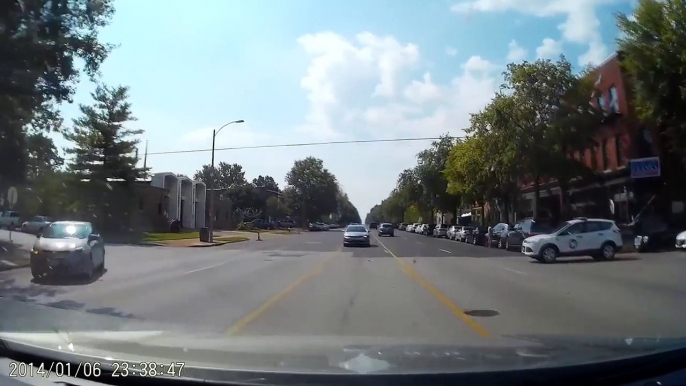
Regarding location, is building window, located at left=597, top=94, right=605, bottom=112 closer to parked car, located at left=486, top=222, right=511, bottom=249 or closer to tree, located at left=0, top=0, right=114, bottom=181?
parked car, located at left=486, top=222, right=511, bottom=249

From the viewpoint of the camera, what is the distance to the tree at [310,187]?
13362cm

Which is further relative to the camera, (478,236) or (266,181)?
(266,181)

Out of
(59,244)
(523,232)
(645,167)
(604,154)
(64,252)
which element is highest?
(604,154)

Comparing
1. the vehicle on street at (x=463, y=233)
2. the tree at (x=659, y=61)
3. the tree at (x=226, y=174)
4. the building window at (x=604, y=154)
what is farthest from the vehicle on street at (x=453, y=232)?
the tree at (x=226, y=174)

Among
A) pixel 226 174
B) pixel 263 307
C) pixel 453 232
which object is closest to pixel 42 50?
pixel 263 307

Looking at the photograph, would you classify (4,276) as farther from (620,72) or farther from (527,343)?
(620,72)

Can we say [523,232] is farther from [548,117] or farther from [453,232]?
[453,232]

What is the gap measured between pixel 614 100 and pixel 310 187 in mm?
96607

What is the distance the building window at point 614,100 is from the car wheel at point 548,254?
2164cm

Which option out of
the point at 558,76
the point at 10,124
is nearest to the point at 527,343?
the point at 10,124

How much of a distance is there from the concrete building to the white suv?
53947 millimetres

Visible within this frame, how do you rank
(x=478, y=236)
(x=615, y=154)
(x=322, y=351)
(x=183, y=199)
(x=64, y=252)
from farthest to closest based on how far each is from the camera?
(x=183, y=199)
(x=478, y=236)
(x=615, y=154)
(x=64, y=252)
(x=322, y=351)

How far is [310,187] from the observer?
13438 centimetres

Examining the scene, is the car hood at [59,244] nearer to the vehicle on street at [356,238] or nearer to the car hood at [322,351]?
the car hood at [322,351]
